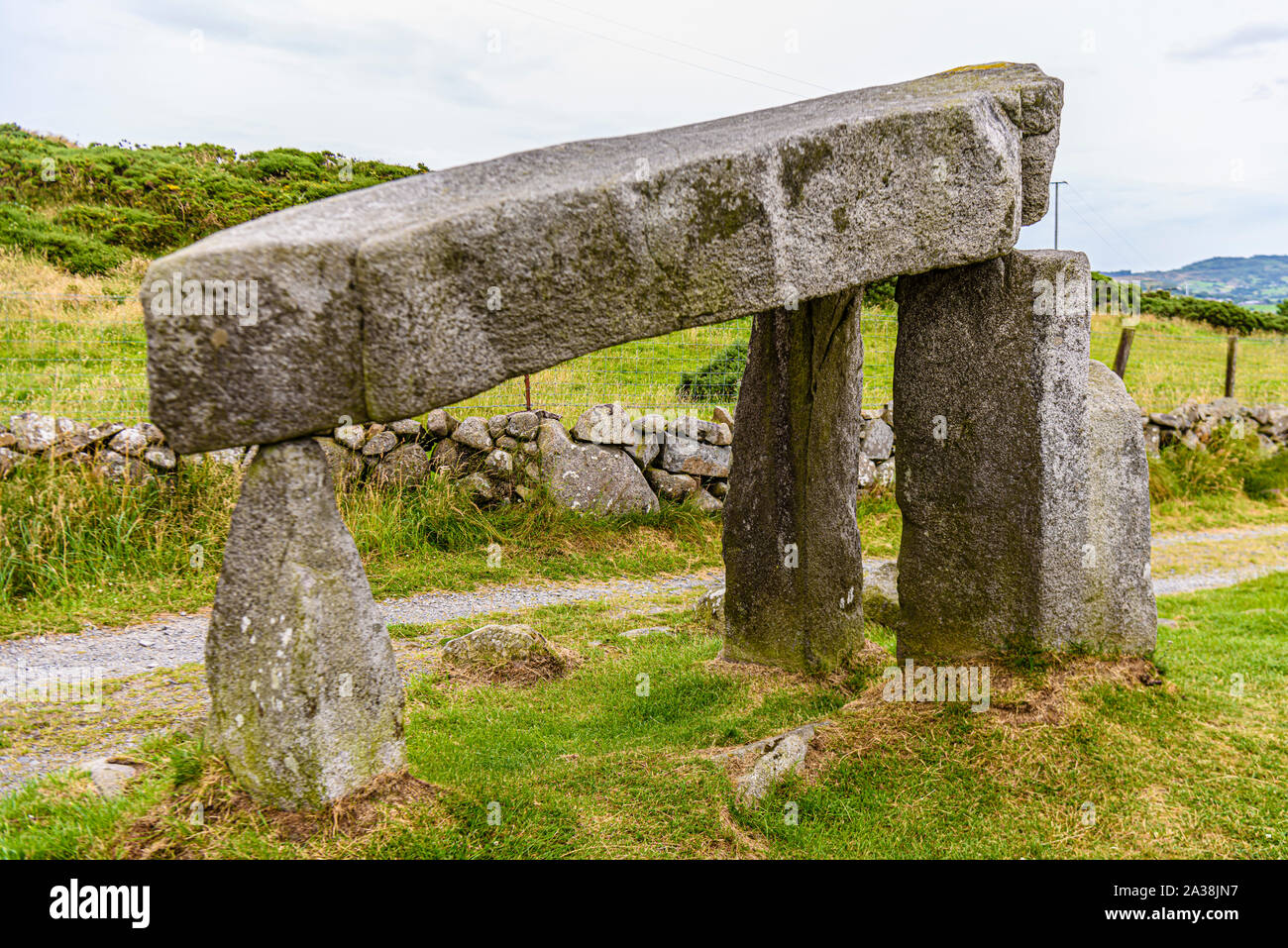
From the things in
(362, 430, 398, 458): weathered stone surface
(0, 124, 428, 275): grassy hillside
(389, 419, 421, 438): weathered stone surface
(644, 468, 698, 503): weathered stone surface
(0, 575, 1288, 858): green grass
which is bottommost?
(0, 575, 1288, 858): green grass

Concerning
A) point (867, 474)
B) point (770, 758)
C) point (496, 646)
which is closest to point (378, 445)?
point (496, 646)

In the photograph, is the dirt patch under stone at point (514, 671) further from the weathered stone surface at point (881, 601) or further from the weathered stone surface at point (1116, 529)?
the weathered stone surface at point (1116, 529)

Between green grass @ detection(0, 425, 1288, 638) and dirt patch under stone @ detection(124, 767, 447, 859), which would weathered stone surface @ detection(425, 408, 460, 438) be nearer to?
green grass @ detection(0, 425, 1288, 638)

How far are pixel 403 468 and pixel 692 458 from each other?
10.4 ft

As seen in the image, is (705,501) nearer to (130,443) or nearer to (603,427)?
(603,427)

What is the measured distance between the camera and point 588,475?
33.5ft

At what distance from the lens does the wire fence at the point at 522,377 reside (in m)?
10.2

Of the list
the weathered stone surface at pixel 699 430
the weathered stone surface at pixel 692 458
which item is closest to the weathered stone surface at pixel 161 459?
the weathered stone surface at pixel 692 458

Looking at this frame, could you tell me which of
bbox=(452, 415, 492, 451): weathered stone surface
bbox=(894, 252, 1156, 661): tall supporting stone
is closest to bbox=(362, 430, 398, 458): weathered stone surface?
bbox=(452, 415, 492, 451): weathered stone surface

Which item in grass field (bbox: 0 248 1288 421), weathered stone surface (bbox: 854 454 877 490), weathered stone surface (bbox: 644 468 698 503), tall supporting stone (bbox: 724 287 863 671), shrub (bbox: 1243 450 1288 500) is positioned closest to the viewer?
tall supporting stone (bbox: 724 287 863 671)

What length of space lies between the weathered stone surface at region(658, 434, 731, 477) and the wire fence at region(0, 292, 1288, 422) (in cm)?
90

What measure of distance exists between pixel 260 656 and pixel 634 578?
5887mm

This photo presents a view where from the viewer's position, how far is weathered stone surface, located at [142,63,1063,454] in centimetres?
360

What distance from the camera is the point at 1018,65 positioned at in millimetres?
5434
